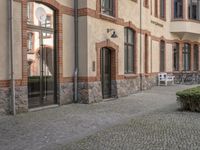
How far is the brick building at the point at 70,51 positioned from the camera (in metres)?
12.2

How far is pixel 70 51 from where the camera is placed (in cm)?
1527

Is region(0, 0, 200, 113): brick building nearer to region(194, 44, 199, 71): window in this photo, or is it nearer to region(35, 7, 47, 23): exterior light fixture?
region(35, 7, 47, 23): exterior light fixture

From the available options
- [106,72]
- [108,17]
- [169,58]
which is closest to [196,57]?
[169,58]

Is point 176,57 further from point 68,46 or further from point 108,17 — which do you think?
point 68,46

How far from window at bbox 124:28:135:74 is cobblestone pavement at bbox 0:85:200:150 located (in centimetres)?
581

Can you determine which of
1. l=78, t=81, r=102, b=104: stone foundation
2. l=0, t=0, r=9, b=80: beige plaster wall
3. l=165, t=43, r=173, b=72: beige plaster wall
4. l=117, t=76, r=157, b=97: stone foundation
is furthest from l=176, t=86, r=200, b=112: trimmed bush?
l=165, t=43, r=173, b=72: beige plaster wall

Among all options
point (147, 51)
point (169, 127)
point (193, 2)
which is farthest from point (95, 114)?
point (193, 2)

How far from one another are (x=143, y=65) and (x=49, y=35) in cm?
915

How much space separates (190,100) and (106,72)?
5.55 m

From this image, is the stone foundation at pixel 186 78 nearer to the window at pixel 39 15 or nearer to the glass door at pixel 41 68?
the glass door at pixel 41 68

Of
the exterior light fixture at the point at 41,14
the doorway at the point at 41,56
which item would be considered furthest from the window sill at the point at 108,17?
the exterior light fixture at the point at 41,14

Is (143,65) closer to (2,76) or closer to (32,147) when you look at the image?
(2,76)

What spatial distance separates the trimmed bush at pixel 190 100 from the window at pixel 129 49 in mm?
6577

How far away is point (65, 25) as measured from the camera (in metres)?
15.0
